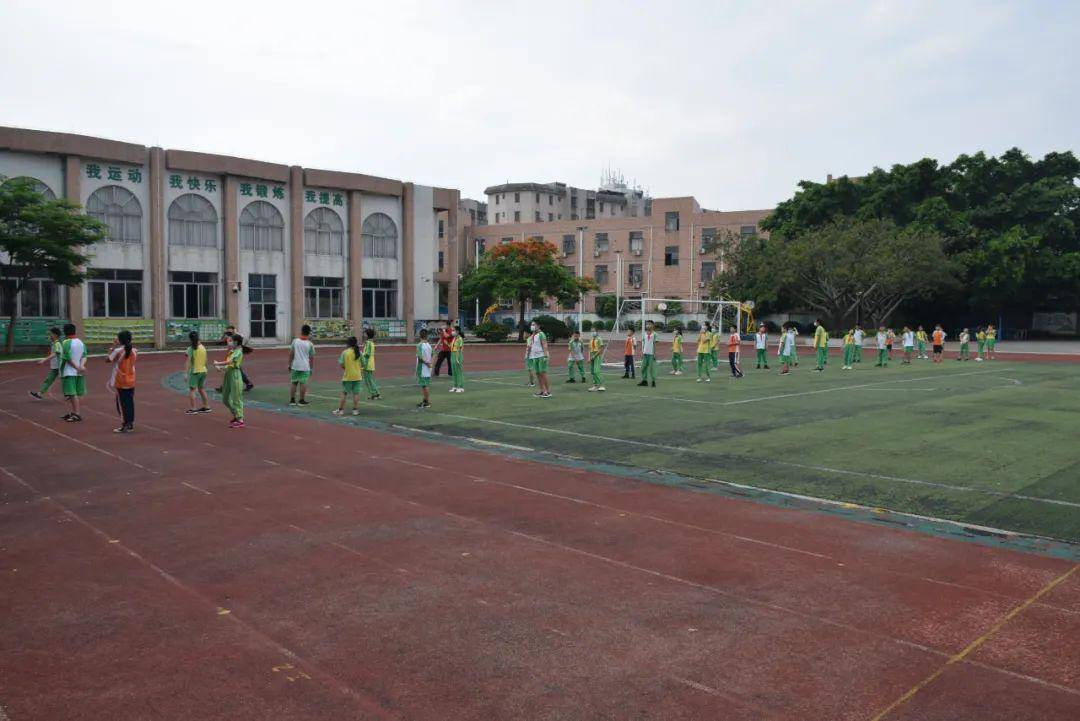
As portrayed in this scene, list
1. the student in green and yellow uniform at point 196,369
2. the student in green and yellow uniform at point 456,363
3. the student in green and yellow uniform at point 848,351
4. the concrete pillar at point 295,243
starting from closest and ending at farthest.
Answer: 1. the student in green and yellow uniform at point 196,369
2. the student in green and yellow uniform at point 456,363
3. the student in green and yellow uniform at point 848,351
4. the concrete pillar at point 295,243

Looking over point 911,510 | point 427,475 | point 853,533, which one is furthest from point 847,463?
point 427,475

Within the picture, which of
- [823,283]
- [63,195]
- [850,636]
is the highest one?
[63,195]

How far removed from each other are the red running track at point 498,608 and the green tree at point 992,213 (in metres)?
51.9

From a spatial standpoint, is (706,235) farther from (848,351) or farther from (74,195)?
(74,195)

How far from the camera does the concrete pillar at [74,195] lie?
131 feet

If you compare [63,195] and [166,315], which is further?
[166,315]

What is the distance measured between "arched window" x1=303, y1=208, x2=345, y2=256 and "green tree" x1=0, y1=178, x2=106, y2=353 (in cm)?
1417

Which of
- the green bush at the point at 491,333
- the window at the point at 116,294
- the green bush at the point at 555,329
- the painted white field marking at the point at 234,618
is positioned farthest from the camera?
the green bush at the point at 555,329

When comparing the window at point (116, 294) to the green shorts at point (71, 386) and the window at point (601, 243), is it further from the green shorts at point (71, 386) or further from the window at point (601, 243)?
the window at point (601, 243)

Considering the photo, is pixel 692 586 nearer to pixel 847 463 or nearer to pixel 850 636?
pixel 850 636

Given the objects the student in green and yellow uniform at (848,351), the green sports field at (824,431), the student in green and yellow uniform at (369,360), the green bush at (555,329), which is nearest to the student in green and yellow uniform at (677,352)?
the green sports field at (824,431)

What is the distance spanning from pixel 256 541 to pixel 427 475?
3413 millimetres

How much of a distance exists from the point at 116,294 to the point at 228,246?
6192 millimetres

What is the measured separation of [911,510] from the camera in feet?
30.5
